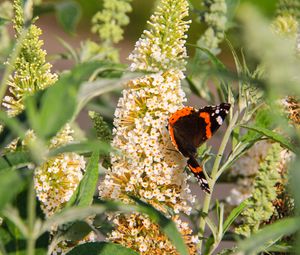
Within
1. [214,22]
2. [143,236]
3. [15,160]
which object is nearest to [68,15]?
[15,160]

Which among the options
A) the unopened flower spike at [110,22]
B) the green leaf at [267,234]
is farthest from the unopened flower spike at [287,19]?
the green leaf at [267,234]

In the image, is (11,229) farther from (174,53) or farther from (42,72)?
(174,53)

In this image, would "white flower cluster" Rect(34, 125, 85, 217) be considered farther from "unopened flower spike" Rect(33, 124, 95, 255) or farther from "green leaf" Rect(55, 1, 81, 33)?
"green leaf" Rect(55, 1, 81, 33)

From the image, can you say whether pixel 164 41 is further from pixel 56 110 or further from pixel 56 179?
pixel 56 110

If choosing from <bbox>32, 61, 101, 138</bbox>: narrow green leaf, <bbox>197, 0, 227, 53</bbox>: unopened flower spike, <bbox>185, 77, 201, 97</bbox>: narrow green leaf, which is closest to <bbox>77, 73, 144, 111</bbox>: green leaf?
<bbox>32, 61, 101, 138</bbox>: narrow green leaf

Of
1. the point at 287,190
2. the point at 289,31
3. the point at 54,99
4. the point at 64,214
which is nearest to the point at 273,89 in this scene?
the point at 54,99
